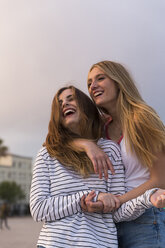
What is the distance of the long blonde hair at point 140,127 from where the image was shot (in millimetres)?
2604

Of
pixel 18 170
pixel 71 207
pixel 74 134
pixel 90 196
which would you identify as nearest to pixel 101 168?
pixel 90 196

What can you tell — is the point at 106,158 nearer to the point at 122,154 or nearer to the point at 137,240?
the point at 122,154

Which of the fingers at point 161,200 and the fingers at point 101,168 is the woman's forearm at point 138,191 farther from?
the fingers at point 161,200

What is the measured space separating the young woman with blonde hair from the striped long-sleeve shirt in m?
0.11

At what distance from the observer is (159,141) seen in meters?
2.61

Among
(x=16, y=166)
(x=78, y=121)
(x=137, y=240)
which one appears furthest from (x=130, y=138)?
(x=16, y=166)

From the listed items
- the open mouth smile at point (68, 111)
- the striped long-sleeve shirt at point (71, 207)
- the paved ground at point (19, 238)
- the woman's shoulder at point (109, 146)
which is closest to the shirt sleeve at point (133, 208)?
the striped long-sleeve shirt at point (71, 207)

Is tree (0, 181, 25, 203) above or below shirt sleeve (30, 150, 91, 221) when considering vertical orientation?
above

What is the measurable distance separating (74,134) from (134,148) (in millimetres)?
538

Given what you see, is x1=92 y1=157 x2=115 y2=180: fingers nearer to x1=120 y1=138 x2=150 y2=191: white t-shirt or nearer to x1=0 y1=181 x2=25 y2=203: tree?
x1=120 y1=138 x2=150 y2=191: white t-shirt

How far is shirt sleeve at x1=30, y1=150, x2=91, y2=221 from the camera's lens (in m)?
2.36

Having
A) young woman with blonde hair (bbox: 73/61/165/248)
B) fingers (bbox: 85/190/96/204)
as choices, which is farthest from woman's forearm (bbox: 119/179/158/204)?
fingers (bbox: 85/190/96/204)

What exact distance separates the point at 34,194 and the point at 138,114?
937 millimetres

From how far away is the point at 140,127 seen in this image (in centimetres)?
263
